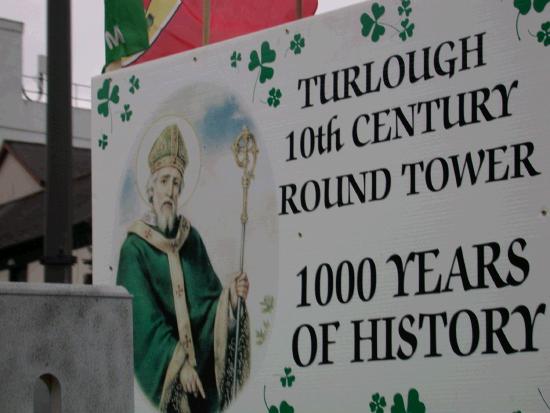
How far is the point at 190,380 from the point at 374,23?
2671 millimetres

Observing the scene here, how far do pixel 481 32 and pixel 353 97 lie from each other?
3.31 ft

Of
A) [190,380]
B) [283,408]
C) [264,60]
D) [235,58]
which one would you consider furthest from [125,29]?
[283,408]

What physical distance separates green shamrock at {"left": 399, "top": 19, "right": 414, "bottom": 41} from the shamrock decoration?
211 centimetres

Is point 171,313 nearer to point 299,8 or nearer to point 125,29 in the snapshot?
point 299,8

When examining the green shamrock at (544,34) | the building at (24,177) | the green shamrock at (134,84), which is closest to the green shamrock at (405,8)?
the green shamrock at (544,34)

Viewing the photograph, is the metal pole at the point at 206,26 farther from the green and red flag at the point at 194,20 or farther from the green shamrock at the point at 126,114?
the green shamrock at the point at 126,114

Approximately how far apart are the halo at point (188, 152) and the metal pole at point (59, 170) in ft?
5.18

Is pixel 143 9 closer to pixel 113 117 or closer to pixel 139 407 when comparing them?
pixel 113 117

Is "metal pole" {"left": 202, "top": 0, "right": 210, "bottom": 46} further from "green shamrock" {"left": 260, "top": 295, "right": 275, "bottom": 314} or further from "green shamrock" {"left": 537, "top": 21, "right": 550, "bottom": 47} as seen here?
"green shamrock" {"left": 537, "top": 21, "right": 550, "bottom": 47}

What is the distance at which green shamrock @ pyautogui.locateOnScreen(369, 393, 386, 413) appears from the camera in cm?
783

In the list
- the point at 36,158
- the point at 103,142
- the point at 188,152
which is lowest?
the point at 188,152

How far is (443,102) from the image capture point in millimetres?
7758

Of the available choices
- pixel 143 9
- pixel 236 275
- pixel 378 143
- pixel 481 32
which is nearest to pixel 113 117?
pixel 143 9

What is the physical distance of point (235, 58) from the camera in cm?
906
